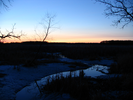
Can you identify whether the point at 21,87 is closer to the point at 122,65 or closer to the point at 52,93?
the point at 52,93

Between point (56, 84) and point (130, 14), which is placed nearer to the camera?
point (56, 84)

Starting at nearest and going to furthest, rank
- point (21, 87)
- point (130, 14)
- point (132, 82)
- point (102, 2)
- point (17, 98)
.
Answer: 1. point (17, 98)
2. point (132, 82)
3. point (21, 87)
4. point (130, 14)
5. point (102, 2)

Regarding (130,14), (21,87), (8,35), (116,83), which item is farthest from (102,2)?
(21,87)

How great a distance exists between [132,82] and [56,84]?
10.0 ft

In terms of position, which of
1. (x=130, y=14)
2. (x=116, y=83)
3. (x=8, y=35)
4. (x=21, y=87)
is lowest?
(x=21, y=87)

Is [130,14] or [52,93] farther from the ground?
[130,14]

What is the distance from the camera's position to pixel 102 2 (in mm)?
8422

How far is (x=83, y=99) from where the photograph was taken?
3.55m

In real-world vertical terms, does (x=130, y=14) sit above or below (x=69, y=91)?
above

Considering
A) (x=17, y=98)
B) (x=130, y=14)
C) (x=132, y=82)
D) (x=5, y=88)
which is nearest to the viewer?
(x=17, y=98)

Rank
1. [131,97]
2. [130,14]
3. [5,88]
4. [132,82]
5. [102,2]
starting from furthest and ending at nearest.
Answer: [102,2], [130,14], [5,88], [132,82], [131,97]

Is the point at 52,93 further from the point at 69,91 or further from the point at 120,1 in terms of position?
the point at 120,1

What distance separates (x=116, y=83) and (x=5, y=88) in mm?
Answer: 4756

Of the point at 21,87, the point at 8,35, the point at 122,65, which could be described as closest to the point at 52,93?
the point at 21,87
